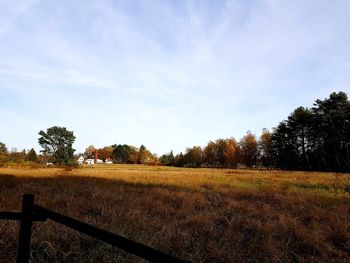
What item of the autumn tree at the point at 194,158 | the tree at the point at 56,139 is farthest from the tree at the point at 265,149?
the tree at the point at 56,139

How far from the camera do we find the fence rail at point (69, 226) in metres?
2.27

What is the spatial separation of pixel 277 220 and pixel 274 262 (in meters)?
3.29

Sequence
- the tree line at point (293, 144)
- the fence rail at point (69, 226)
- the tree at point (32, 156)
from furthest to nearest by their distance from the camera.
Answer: the tree at point (32, 156), the tree line at point (293, 144), the fence rail at point (69, 226)

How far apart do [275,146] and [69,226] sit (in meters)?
85.8

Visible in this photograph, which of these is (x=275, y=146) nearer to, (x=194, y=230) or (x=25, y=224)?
(x=194, y=230)

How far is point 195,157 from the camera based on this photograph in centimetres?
12269

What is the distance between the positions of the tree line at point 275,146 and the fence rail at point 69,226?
158 feet

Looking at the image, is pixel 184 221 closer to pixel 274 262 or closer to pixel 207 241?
pixel 207 241

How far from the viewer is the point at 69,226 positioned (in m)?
2.79

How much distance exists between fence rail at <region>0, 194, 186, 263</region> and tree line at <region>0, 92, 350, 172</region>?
4811cm

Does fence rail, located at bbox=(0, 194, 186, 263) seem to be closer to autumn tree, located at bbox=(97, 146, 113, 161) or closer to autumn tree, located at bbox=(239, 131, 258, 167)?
autumn tree, located at bbox=(239, 131, 258, 167)

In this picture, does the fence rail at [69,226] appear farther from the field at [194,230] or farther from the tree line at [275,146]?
the tree line at [275,146]

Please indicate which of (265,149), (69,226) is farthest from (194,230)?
(265,149)

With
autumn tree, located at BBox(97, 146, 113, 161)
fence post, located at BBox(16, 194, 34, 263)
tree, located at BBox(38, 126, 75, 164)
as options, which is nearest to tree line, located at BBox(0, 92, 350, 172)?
tree, located at BBox(38, 126, 75, 164)
